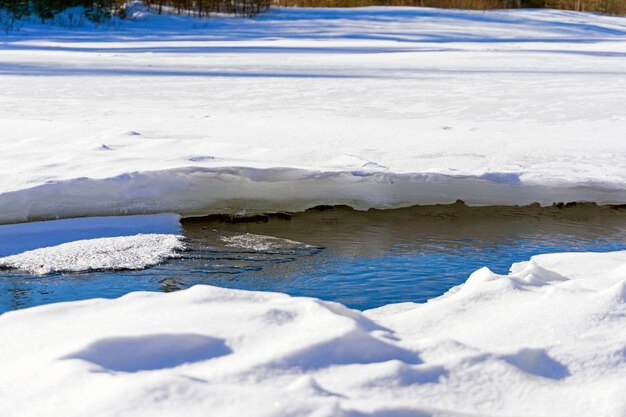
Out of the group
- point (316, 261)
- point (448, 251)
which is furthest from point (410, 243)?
point (316, 261)

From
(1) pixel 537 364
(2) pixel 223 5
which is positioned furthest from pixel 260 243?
(2) pixel 223 5

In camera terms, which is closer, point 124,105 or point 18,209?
point 18,209

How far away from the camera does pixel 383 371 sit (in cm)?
189

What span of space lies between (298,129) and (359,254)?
6.23 ft

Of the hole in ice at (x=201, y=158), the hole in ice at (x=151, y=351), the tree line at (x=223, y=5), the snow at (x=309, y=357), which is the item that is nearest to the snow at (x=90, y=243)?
the hole in ice at (x=201, y=158)

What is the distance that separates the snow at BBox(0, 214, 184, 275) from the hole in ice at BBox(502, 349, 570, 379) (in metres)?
1.79

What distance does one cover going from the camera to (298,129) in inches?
214

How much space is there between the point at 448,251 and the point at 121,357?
2085 millimetres

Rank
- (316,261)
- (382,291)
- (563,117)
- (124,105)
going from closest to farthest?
(382,291)
(316,261)
(563,117)
(124,105)

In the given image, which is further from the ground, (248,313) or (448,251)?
(248,313)

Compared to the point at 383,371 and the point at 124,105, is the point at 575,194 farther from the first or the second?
the point at 124,105

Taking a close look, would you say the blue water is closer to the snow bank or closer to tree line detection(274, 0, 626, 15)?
the snow bank

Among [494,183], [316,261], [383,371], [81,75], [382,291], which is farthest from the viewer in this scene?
[81,75]

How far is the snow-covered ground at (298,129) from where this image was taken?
4.15 metres
